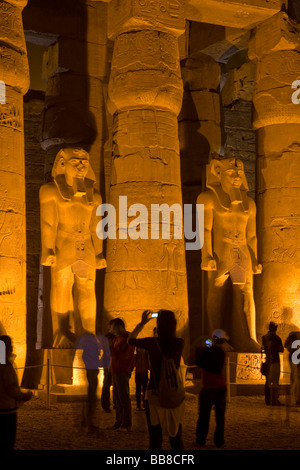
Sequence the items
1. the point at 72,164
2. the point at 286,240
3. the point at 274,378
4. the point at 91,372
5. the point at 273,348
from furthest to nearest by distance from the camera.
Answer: the point at 286,240
the point at 72,164
the point at 273,348
the point at 274,378
the point at 91,372

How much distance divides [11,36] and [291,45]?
5.46 meters

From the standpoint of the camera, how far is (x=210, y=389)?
820cm

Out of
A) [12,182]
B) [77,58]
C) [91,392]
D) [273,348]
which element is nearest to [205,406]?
[91,392]

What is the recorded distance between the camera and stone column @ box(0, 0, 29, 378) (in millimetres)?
12320

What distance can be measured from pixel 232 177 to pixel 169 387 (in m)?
7.82

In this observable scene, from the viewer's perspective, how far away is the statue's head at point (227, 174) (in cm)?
1425

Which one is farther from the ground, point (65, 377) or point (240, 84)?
point (240, 84)

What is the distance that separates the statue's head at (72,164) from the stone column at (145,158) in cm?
84

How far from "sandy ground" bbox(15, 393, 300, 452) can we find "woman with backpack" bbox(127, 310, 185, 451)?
1287 mm

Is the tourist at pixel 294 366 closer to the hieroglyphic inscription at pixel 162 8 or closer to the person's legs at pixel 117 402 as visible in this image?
the person's legs at pixel 117 402

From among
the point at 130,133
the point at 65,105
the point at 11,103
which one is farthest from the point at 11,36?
the point at 65,105

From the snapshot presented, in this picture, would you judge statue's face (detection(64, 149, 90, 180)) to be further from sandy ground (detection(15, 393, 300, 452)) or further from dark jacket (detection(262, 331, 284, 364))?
dark jacket (detection(262, 331, 284, 364))

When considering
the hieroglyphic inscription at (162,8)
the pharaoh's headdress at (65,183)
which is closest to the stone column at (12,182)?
the pharaoh's headdress at (65,183)

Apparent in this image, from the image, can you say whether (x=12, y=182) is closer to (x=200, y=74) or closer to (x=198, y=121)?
(x=198, y=121)
